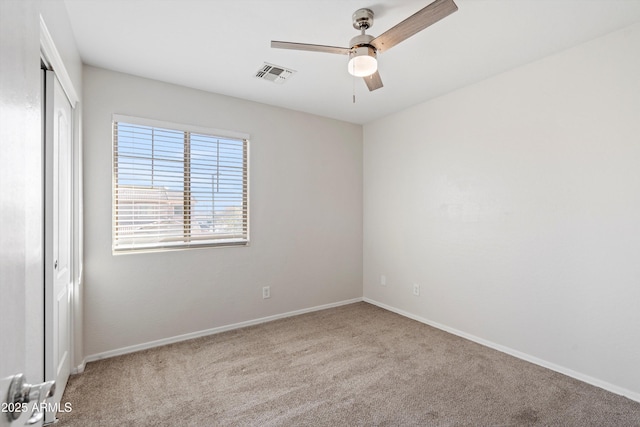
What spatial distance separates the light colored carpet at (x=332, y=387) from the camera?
6.54ft

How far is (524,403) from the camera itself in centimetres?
212

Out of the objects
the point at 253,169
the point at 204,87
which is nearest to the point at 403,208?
the point at 253,169

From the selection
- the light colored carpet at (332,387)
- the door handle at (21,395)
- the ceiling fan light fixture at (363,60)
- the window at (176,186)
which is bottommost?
the light colored carpet at (332,387)

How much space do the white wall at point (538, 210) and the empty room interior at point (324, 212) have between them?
15 millimetres

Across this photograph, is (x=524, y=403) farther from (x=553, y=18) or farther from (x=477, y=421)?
(x=553, y=18)

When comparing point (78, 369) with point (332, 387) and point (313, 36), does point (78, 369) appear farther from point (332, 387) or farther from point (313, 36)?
point (313, 36)

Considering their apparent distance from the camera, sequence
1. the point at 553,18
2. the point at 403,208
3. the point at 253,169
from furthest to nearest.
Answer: the point at 403,208
the point at 253,169
the point at 553,18

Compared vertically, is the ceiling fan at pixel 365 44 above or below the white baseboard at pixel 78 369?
above

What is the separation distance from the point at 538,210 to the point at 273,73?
2.62 metres

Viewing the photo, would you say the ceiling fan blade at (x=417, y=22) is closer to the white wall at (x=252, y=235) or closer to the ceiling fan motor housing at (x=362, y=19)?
the ceiling fan motor housing at (x=362, y=19)

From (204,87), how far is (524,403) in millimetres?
3785

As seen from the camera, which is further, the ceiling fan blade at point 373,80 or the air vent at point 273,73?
the air vent at point 273,73

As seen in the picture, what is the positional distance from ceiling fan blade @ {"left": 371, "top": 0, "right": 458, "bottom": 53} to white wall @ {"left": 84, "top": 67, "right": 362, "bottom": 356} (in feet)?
6.61

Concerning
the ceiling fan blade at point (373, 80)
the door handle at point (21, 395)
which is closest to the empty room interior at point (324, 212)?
the ceiling fan blade at point (373, 80)
